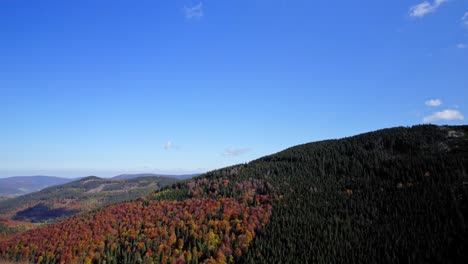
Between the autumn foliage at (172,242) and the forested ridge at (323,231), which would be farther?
the autumn foliage at (172,242)

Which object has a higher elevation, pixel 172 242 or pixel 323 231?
pixel 323 231

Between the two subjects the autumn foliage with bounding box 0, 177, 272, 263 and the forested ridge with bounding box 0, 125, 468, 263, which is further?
the autumn foliage with bounding box 0, 177, 272, 263

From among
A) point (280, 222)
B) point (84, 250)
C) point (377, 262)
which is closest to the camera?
point (377, 262)

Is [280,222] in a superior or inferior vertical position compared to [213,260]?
superior

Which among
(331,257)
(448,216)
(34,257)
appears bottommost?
(34,257)

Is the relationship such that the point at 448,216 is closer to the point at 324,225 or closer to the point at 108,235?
the point at 324,225

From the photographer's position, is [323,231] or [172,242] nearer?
[323,231]

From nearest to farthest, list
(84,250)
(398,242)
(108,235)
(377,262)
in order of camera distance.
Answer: (377,262), (398,242), (84,250), (108,235)

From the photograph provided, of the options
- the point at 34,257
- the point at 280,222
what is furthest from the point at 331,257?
the point at 34,257

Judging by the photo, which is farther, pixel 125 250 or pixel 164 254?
pixel 125 250
